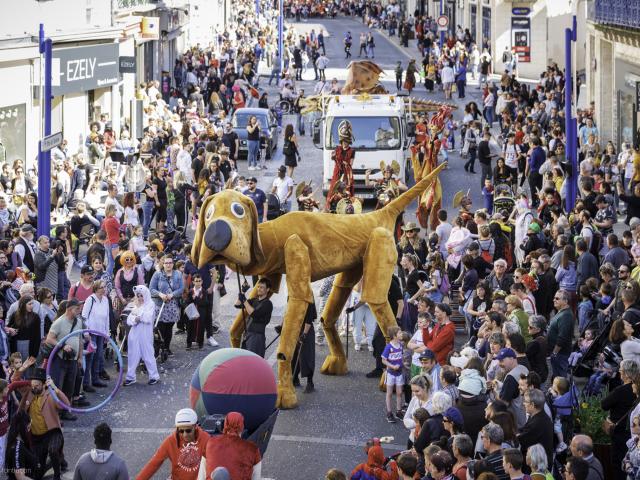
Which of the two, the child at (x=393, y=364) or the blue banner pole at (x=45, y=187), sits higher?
the blue banner pole at (x=45, y=187)

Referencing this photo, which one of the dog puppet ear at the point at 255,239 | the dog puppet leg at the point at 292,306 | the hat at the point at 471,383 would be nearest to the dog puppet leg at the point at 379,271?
the dog puppet leg at the point at 292,306

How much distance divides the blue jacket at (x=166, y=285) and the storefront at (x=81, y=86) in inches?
564

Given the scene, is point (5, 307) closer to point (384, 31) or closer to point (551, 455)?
point (551, 455)

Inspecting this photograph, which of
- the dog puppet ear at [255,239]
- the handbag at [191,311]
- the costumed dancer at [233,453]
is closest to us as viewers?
the costumed dancer at [233,453]

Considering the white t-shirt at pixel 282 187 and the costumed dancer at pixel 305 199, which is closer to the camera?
the costumed dancer at pixel 305 199

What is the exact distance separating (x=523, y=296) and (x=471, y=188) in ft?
52.0

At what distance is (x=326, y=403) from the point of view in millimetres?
16391

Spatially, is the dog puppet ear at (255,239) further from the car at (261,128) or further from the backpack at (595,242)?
the car at (261,128)

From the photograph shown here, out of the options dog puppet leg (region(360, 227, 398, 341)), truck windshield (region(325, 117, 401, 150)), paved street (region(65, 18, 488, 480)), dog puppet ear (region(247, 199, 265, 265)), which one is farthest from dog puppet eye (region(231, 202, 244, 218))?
truck windshield (region(325, 117, 401, 150))

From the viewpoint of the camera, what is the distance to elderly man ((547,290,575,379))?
15.9 m

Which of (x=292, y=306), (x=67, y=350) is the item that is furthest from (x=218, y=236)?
(x=67, y=350)

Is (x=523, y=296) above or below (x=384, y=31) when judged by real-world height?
below

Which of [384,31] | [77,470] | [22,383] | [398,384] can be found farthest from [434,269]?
[384,31]

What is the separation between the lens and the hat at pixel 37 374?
13.8 m
